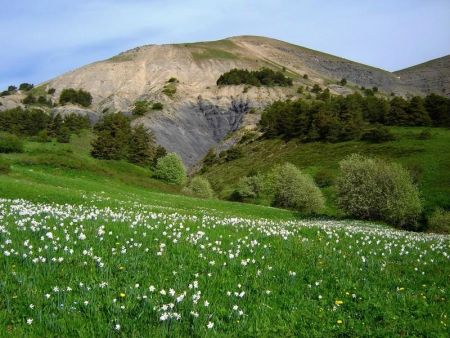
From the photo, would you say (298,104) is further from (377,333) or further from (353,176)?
(377,333)

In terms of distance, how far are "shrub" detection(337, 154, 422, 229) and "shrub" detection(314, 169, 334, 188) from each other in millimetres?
51596

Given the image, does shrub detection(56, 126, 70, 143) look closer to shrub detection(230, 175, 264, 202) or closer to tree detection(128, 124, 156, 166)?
tree detection(128, 124, 156, 166)

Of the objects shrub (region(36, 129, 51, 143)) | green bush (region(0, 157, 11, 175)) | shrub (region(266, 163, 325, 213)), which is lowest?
shrub (region(266, 163, 325, 213))

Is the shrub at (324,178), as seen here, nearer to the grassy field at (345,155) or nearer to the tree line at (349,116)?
the grassy field at (345,155)

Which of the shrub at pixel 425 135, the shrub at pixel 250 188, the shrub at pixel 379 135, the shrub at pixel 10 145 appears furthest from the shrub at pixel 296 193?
the shrub at pixel 379 135

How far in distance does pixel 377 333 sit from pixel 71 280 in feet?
17.5

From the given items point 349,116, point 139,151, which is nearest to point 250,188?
point 139,151

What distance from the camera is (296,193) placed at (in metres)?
83.8

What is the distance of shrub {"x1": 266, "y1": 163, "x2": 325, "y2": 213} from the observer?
82.6 metres

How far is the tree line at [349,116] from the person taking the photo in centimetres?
13662

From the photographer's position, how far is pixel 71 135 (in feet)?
415

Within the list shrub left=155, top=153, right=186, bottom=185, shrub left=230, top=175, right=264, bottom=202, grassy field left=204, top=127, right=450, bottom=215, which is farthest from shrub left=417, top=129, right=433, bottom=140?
shrub left=155, top=153, right=186, bottom=185

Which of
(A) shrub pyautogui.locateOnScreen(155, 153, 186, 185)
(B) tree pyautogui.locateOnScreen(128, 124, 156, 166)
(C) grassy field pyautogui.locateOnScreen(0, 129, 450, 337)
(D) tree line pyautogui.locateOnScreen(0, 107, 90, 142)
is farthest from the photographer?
(D) tree line pyautogui.locateOnScreen(0, 107, 90, 142)

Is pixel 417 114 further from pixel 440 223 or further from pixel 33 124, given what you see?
pixel 33 124
